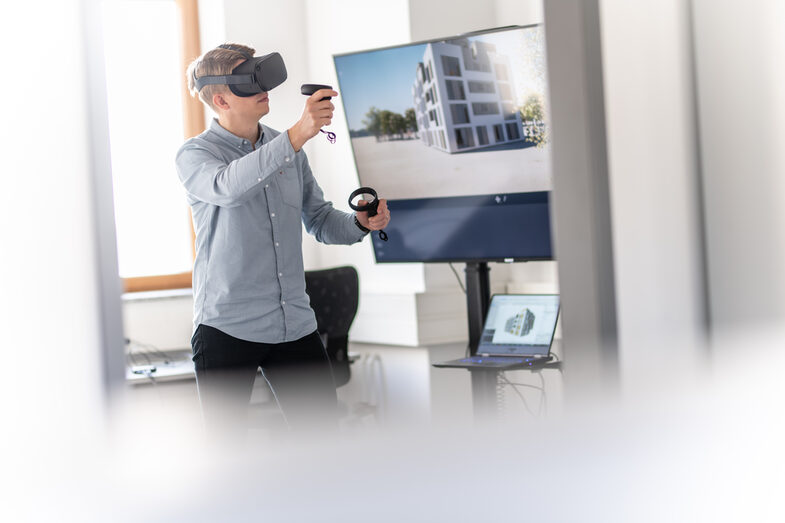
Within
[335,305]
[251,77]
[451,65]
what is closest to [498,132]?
[451,65]

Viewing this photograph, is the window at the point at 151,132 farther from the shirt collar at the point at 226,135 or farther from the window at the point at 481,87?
the shirt collar at the point at 226,135

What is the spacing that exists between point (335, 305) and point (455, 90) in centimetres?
108

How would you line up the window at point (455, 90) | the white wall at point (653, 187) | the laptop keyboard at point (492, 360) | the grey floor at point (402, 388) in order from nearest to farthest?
the white wall at point (653, 187)
the laptop keyboard at point (492, 360)
the window at point (455, 90)
the grey floor at point (402, 388)

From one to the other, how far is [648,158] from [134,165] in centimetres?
300

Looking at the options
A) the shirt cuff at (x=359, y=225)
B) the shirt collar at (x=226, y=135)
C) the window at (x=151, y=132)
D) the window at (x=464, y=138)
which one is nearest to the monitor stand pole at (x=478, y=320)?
the window at (x=464, y=138)

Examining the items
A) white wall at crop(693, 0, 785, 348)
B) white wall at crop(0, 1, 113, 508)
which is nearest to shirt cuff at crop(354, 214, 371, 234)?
white wall at crop(693, 0, 785, 348)

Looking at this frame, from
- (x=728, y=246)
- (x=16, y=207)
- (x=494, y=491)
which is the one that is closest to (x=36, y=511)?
(x=16, y=207)

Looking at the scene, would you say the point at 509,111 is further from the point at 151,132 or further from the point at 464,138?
the point at 151,132

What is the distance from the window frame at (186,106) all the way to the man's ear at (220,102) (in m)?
2.27

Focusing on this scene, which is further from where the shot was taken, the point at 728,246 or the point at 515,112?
the point at 515,112

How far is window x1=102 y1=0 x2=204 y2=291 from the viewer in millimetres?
3967

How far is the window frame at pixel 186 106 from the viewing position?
162 inches

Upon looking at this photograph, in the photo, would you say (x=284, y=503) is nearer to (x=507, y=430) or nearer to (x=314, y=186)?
(x=507, y=430)

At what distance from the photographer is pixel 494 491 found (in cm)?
146
